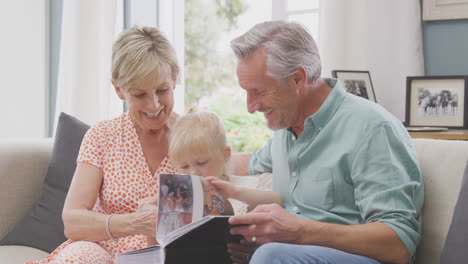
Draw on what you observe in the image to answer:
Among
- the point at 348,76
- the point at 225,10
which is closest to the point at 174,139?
the point at 348,76

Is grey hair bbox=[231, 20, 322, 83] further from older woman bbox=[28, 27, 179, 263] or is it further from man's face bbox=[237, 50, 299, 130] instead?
older woman bbox=[28, 27, 179, 263]

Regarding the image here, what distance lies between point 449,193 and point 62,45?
3.02m

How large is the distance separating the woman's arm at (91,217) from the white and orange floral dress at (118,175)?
29mm

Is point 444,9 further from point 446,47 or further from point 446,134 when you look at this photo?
point 446,134

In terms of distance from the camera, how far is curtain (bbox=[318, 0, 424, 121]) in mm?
2818

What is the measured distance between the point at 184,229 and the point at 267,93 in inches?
20.9

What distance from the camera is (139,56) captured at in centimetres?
181

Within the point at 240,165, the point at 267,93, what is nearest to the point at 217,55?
the point at 240,165

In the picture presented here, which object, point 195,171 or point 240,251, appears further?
point 195,171

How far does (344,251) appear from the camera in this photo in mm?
1382

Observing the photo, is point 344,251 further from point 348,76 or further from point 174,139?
point 348,76

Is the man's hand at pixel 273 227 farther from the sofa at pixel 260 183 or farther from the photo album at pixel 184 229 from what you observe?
the sofa at pixel 260 183

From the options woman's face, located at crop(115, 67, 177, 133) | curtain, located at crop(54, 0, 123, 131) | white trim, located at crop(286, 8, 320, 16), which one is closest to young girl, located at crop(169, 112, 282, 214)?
woman's face, located at crop(115, 67, 177, 133)

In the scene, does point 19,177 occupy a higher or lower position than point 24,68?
lower
